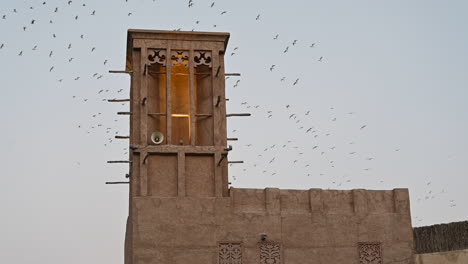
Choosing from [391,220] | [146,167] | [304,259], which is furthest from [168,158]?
[391,220]

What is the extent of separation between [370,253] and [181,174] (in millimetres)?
4283

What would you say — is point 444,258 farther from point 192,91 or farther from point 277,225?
point 192,91

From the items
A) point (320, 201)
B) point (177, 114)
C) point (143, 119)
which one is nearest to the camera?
point (320, 201)

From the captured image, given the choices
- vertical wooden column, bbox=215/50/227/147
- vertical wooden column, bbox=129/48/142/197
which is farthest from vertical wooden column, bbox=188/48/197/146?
vertical wooden column, bbox=129/48/142/197

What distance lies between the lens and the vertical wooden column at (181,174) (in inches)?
637

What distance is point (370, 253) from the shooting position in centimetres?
1652

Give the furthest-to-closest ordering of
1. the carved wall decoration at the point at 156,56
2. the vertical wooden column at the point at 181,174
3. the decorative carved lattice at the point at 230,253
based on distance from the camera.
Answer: the carved wall decoration at the point at 156,56
the vertical wooden column at the point at 181,174
the decorative carved lattice at the point at 230,253

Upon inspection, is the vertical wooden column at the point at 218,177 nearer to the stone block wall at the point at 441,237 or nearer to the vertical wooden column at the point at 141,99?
the vertical wooden column at the point at 141,99

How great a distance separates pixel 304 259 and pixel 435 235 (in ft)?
9.65

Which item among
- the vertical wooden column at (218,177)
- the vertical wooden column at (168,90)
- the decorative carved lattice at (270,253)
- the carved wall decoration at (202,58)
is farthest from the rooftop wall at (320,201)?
the carved wall decoration at (202,58)

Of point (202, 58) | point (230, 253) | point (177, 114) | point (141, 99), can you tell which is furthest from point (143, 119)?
point (230, 253)

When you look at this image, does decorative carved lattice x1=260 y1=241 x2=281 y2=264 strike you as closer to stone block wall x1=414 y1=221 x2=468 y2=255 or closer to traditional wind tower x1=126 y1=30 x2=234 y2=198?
traditional wind tower x1=126 y1=30 x2=234 y2=198

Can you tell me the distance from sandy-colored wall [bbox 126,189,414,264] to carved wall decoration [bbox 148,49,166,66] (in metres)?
3.12

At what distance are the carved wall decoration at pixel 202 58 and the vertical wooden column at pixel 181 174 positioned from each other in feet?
7.17
